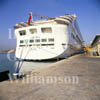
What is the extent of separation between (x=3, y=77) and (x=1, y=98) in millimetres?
2844

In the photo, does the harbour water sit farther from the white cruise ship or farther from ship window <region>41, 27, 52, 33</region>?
ship window <region>41, 27, 52, 33</region>

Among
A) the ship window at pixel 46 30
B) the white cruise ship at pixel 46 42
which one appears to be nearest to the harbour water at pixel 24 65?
the white cruise ship at pixel 46 42

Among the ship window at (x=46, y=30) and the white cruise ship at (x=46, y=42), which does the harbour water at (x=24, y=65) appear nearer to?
the white cruise ship at (x=46, y=42)

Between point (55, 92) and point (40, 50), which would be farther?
point (40, 50)

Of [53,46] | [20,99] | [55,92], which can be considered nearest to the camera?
[20,99]

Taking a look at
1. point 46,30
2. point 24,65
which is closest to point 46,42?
point 46,30

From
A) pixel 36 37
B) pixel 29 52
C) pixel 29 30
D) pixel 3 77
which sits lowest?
pixel 3 77

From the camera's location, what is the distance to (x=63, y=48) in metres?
15.1

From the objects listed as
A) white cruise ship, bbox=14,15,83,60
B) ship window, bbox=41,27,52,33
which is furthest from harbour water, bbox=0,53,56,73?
ship window, bbox=41,27,52,33

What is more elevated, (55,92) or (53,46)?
(53,46)

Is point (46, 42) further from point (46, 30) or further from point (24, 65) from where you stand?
point (24, 65)

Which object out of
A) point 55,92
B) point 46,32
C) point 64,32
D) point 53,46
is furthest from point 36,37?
point 55,92

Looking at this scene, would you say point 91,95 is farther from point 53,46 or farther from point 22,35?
point 22,35

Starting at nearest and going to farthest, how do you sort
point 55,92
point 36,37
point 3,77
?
point 55,92
point 3,77
point 36,37
